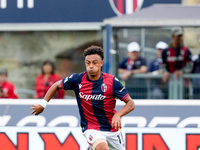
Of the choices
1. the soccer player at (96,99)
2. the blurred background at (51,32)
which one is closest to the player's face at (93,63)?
the soccer player at (96,99)

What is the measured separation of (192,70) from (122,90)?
3.78m

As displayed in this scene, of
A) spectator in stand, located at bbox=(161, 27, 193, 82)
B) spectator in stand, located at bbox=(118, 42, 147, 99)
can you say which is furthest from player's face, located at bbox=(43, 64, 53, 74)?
spectator in stand, located at bbox=(161, 27, 193, 82)

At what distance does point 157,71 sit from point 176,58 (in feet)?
1.27

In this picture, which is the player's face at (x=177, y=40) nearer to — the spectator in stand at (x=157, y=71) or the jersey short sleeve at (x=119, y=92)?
the spectator in stand at (x=157, y=71)

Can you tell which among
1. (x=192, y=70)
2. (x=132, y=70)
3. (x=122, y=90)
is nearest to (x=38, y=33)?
(x=132, y=70)

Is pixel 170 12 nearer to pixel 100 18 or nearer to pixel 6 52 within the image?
pixel 100 18

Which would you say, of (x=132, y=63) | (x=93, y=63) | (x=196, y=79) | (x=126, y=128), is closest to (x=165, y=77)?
(x=196, y=79)

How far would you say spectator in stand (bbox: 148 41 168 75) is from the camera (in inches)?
351

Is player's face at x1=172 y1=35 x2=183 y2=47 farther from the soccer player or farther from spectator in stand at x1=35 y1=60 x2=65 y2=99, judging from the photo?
the soccer player

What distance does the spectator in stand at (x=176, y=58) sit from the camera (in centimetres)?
874

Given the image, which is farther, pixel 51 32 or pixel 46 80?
pixel 51 32

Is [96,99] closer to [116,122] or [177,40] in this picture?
[116,122]

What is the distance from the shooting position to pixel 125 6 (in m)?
10.2

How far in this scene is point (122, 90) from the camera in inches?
207
